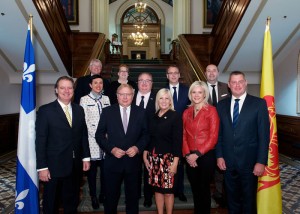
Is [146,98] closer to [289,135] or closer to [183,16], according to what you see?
[289,135]

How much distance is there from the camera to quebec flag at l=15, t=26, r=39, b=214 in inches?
110

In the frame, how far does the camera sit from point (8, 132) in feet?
23.1

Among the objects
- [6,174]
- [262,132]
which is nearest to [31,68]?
[262,132]

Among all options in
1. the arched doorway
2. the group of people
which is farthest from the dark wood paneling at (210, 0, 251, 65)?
the arched doorway

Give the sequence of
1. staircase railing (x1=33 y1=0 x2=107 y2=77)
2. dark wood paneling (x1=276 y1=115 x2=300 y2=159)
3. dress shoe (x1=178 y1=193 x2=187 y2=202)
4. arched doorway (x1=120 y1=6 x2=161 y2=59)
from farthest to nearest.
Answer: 1. arched doorway (x1=120 y1=6 x2=161 y2=59)
2. dark wood paneling (x1=276 y1=115 x2=300 y2=159)
3. staircase railing (x1=33 y1=0 x2=107 y2=77)
4. dress shoe (x1=178 y1=193 x2=187 y2=202)

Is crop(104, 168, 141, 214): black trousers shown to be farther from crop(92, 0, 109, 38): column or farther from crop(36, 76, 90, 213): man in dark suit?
crop(92, 0, 109, 38): column

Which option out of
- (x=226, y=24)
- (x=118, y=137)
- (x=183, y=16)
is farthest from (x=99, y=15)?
(x=118, y=137)

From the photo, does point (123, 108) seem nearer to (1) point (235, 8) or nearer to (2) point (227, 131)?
(2) point (227, 131)

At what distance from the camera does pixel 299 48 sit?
245 inches

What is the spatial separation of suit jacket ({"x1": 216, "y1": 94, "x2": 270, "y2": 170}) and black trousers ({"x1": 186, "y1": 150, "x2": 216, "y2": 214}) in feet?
0.59

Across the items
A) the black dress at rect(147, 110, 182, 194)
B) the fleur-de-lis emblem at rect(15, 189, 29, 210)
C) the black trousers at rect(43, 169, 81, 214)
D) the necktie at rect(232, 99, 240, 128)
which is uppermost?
the necktie at rect(232, 99, 240, 128)

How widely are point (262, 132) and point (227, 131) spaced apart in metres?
0.30

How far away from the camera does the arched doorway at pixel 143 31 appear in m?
17.4

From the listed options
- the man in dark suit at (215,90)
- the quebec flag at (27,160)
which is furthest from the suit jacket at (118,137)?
Answer: the man in dark suit at (215,90)
